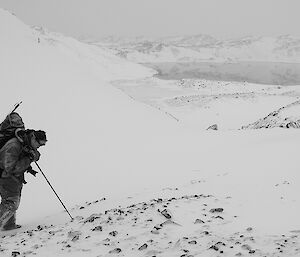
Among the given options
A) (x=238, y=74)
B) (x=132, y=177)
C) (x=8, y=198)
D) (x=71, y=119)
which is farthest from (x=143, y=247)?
(x=238, y=74)

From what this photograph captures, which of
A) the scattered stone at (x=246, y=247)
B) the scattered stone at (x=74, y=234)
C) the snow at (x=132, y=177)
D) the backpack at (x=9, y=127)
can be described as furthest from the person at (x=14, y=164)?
the scattered stone at (x=246, y=247)

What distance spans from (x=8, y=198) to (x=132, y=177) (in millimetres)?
5592

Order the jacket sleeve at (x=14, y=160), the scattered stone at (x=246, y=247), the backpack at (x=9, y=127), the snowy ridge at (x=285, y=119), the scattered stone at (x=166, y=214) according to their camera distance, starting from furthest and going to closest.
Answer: the snowy ridge at (x=285, y=119) → the backpack at (x=9, y=127) → the jacket sleeve at (x=14, y=160) → the scattered stone at (x=166, y=214) → the scattered stone at (x=246, y=247)

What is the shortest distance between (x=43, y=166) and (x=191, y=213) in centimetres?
867

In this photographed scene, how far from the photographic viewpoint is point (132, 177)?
1350 cm

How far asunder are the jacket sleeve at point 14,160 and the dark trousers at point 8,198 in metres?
0.27

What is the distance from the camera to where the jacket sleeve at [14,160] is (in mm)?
8211

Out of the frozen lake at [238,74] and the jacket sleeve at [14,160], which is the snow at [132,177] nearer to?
the jacket sleeve at [14,160]

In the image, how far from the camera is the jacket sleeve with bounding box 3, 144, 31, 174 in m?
8.21

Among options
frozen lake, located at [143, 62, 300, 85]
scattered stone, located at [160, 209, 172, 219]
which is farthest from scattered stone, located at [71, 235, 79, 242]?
frozen lake, located at [143, 62, 300, 85]

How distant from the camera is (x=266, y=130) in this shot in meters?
19.1

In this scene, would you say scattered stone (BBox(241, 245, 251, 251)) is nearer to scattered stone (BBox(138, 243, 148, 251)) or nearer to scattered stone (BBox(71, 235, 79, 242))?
scattered stone (BBox(138, 243, 148, 251))

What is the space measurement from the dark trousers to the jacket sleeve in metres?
0.27

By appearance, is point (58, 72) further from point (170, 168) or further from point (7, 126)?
point (7, 126)
